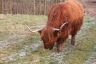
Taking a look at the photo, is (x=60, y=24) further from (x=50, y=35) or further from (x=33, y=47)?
(x=33, y=47)

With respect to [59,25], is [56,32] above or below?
below

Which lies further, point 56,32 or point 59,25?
point 59,25

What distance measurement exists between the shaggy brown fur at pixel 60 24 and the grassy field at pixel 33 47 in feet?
1.10

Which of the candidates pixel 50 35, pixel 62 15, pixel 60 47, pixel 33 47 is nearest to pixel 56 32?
pixel 50 35

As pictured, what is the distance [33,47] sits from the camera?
855cm

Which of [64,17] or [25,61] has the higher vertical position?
[64,17]

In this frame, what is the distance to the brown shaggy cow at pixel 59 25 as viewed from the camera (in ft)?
24.1

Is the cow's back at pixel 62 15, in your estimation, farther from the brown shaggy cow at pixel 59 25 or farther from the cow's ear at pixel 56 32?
the cow's ear at pixel 56 32

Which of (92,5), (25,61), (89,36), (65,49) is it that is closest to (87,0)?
(92,5)

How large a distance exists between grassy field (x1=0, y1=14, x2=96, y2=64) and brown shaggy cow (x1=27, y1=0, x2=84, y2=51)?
0.33 meters

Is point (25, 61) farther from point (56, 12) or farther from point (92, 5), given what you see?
point (92, 5)

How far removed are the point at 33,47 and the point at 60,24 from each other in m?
1.30

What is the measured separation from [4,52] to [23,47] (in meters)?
0.63

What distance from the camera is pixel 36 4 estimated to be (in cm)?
1405
